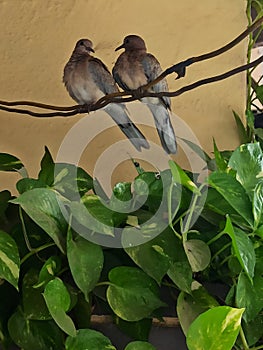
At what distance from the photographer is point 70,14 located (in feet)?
4.48

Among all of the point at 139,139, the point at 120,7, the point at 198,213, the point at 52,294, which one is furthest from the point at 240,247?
the point at 120,7

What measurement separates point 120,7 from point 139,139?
34 centimetres

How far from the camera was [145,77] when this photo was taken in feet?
3.78

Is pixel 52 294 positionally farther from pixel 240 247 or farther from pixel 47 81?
pixel 47 81

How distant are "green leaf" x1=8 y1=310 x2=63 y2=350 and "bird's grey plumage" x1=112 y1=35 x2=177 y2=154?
53 centimetres

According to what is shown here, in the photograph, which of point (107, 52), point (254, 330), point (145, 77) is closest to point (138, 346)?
point (254, 330)

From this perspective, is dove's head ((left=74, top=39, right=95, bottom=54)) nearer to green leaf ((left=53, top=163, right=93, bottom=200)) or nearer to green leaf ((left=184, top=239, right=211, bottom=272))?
green leaf ((left=53, top=163, right=93, bottom=200))

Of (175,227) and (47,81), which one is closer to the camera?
(175,227)

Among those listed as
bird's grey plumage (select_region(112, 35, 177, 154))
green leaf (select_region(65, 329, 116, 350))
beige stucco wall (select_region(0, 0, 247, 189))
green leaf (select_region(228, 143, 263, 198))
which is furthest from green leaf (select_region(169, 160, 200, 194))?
beige stucco wall (select_region(0, 0, 247, 189))

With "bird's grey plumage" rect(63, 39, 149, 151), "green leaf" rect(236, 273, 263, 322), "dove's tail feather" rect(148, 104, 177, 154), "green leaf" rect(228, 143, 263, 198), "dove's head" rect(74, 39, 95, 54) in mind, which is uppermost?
"dove's head" rect(74, 39, 95, 54)

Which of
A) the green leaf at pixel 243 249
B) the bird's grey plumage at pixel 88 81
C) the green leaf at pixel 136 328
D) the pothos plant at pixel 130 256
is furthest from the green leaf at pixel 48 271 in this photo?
the bird's grey plumage at pixel 88 81

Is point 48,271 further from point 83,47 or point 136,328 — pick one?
point 83,47

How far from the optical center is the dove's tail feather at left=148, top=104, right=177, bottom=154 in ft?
4.00

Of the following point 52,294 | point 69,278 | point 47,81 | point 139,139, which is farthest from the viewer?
point 47,81
